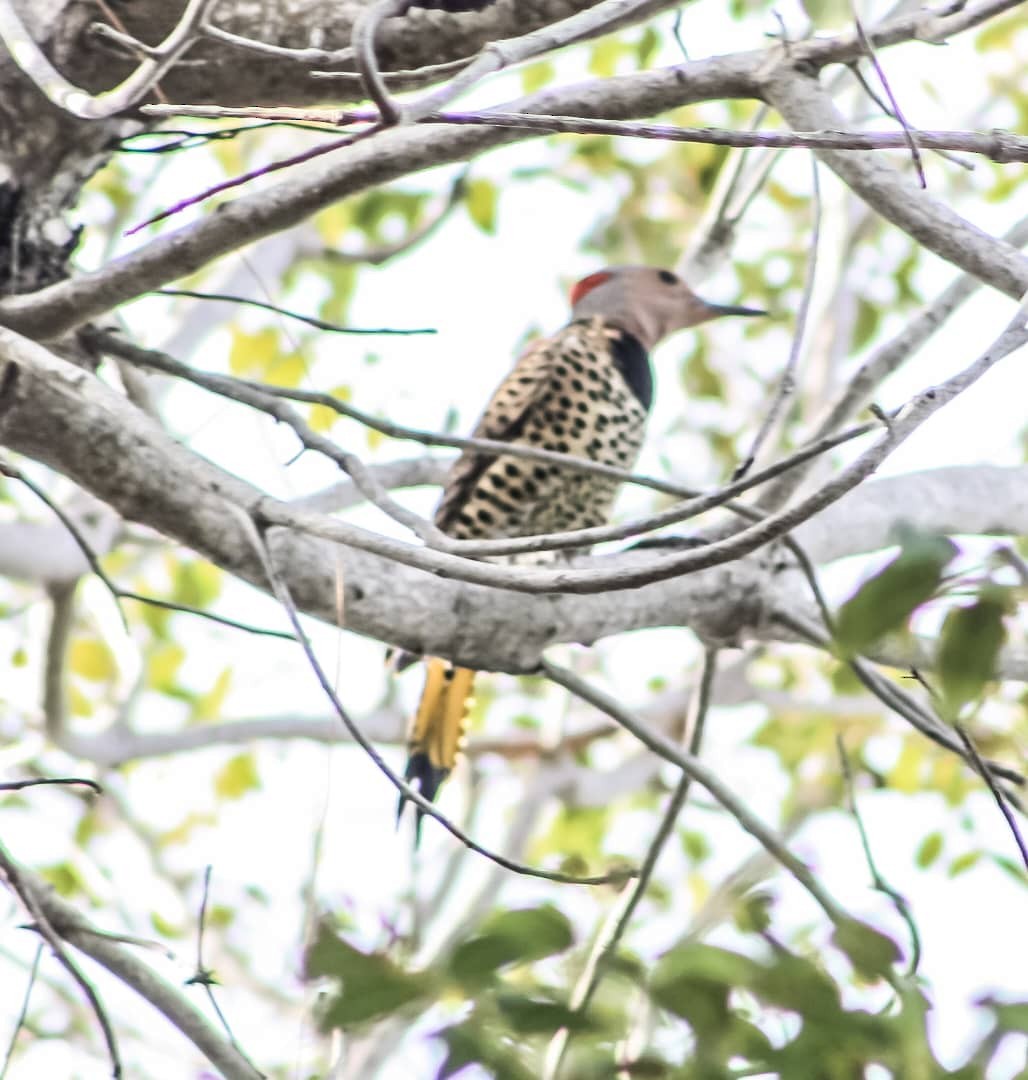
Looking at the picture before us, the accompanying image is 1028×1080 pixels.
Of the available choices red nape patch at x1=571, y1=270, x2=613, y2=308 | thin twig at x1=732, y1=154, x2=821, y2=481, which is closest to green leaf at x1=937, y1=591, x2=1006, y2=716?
thin twig at x1=732, y1=154, x2=821, y2=481

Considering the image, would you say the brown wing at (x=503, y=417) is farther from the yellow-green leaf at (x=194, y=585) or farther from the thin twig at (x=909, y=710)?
the thin twig at (x=909, y=710)

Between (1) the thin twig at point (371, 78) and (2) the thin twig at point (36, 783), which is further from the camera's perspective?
(2) the thin twig at point (36, 783)

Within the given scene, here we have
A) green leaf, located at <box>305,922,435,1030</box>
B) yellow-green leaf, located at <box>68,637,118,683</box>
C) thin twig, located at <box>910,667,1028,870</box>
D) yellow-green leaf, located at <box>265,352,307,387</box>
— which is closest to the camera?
green leaf, located at <box>305,922,435,1030</box>

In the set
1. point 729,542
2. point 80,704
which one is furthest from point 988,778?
point 80,704

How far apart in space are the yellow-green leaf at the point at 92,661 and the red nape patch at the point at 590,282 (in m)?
1.86

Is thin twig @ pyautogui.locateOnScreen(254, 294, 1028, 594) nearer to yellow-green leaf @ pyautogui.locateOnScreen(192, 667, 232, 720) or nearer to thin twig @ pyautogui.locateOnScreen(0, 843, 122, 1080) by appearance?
thin twig @ pyautogui.locateOnScreen(0, 843, 122, 1080)

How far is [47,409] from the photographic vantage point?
205cm

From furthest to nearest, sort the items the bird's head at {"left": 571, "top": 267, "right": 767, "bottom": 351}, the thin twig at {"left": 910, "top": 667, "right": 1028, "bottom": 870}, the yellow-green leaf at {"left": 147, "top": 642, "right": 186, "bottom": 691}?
the yellow-green leaf at {"left": 147, "top": 642, "right": 186, "bottom": 691} < the bird's head at {"left": 571, "top": 267, "right": 767, "bottom": 351} < the thin twig at {"left": 910, "top": 667, "right": 1028, "bottom": 870}

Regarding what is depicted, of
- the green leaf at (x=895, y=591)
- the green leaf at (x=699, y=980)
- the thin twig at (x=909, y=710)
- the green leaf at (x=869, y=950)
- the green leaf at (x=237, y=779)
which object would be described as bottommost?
the green leaf at (x=699, y=980)

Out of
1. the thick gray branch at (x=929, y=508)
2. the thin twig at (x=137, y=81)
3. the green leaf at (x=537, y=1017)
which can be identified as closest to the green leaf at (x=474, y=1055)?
the green leaf at (x=537, y=1017)

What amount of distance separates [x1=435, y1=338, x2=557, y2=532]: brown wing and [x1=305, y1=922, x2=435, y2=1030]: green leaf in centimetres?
284

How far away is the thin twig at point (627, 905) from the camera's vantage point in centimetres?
124

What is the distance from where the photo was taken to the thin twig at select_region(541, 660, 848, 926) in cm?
200

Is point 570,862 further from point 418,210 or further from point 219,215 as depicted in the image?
point 418,210
